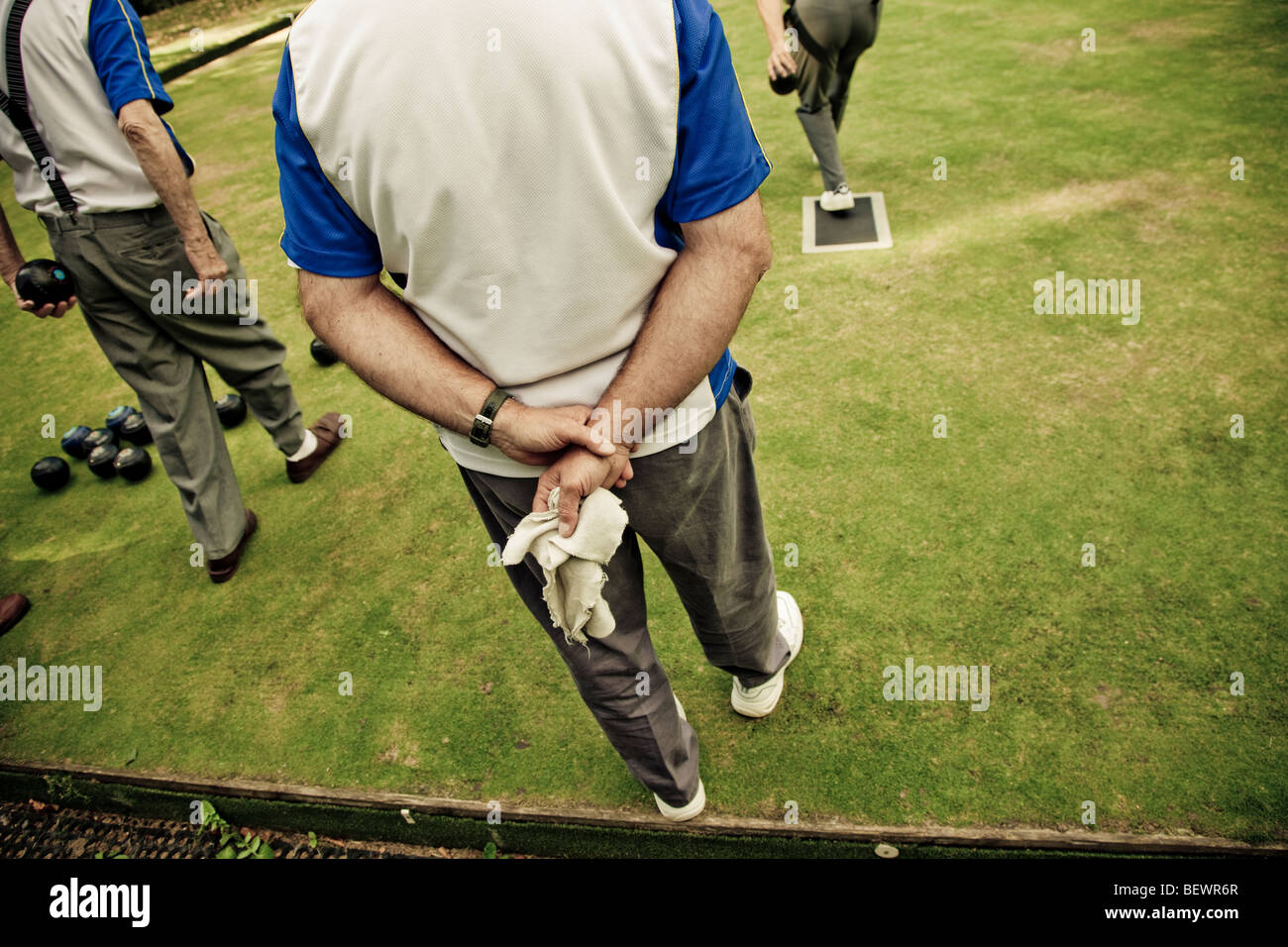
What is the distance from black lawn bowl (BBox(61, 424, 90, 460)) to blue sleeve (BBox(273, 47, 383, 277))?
3.12 metres

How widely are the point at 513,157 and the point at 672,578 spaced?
3.10 feet

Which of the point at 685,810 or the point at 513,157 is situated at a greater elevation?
the point at 513,157

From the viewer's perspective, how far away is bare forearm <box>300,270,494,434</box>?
1.29 meters

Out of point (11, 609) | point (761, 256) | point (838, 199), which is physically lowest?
point (11, 609)

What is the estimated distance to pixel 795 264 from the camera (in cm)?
387

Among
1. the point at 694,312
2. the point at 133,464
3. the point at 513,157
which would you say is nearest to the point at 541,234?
the point at 513,157

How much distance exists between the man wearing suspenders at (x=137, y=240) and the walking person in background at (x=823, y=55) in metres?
2.50

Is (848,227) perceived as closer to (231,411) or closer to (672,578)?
(672,578)

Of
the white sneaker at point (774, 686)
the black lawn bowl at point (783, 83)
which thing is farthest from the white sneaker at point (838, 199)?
the white sneaker at point (774, 686)

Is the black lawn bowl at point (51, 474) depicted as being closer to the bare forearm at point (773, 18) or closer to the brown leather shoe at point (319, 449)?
the brown leather shoe at point (319, 449)

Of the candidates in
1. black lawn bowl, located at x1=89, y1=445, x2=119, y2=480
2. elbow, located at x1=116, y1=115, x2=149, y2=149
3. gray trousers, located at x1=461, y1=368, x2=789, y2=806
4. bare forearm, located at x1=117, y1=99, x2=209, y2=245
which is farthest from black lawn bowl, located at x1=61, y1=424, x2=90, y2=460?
gray trousers, located at x1=461, y1=368, x2=789, y2=806

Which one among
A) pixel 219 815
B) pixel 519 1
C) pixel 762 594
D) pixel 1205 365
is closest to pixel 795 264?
pixel 1205 365

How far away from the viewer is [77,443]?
11.9 feet

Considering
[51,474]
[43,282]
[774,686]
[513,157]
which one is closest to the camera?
[513,157]
